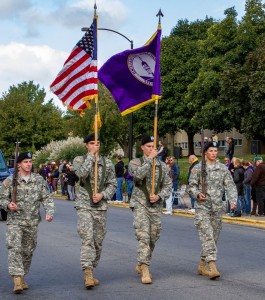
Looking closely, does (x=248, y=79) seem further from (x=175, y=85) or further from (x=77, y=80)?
(x=77, y=80)

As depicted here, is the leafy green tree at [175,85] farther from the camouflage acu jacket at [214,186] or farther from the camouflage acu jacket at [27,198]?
the camouflage acu jacket at [27,198]

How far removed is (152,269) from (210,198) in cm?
169

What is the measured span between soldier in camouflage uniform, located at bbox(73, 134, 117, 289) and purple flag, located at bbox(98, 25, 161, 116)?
71.6 inches

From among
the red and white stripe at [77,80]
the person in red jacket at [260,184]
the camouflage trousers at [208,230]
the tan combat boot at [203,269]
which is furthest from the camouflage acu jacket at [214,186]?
the person in red jacket at [260,184]

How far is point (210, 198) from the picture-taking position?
35.0 feet

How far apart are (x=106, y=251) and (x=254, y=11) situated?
157ft

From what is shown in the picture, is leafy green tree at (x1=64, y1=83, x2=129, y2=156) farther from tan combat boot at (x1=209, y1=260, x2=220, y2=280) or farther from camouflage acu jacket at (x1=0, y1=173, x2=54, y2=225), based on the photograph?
camouflage acu jacket at (x1=0, y1=173, x2=54, y2=225)

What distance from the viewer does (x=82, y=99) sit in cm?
1166

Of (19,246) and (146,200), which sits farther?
(146,200)

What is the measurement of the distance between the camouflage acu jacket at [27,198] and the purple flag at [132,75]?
95.3 inches

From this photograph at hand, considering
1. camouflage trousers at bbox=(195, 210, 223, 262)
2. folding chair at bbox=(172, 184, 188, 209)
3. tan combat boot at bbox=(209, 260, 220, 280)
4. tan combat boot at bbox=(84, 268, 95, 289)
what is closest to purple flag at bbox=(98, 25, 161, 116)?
camouflage trousers at bbox=(195, 210, 223, 262)

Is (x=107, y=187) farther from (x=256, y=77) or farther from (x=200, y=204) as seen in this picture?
(x=256, y=77)

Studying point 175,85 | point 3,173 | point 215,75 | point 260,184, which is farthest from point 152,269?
point 175,85

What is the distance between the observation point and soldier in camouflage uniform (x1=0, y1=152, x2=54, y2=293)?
955cm
